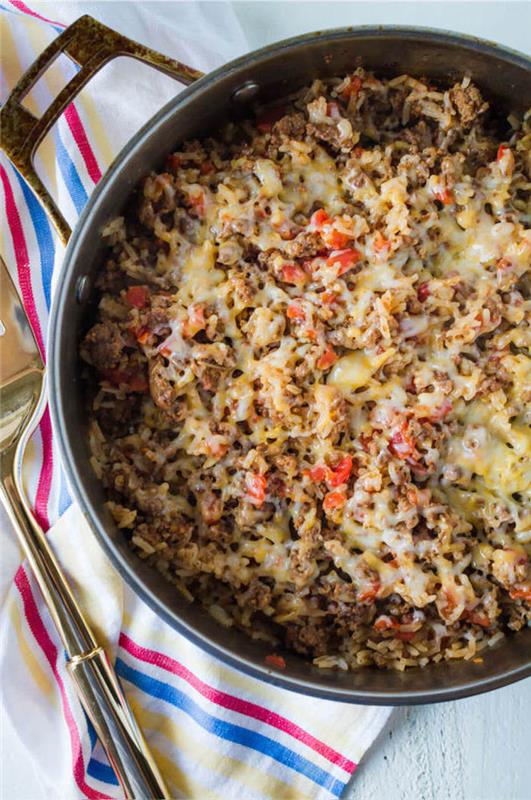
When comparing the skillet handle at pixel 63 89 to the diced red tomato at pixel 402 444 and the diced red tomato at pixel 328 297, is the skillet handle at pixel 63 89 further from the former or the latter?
the diced red tomato at pixel 402 444

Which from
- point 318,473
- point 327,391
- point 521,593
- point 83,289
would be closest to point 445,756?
point 521,593

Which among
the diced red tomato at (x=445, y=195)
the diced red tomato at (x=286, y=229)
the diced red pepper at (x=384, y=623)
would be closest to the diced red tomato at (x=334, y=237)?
the diced red tomato at (x=286, y=229)

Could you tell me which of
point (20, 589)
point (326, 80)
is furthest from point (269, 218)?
point (20, 589)

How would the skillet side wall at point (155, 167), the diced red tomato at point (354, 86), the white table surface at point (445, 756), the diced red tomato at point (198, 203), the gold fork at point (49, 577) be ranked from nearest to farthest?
the skillet side wall at point (155, 167), the diced red tomato at point (198, 203), the diced red tomato at point (354, 86), the gold fork at point (49, 577), the white table surface at point (445, 756)

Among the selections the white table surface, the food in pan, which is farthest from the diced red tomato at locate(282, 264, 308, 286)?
the white table surface

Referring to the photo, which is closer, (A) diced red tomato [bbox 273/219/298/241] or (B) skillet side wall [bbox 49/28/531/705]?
(B) skillet side wall [bbox 49/28/531/705]

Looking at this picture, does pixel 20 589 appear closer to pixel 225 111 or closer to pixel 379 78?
pixel 225 111

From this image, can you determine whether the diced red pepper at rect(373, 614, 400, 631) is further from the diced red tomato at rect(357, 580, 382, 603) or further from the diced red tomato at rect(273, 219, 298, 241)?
the diced red tomato at rect(273, 219, 298, 241)
